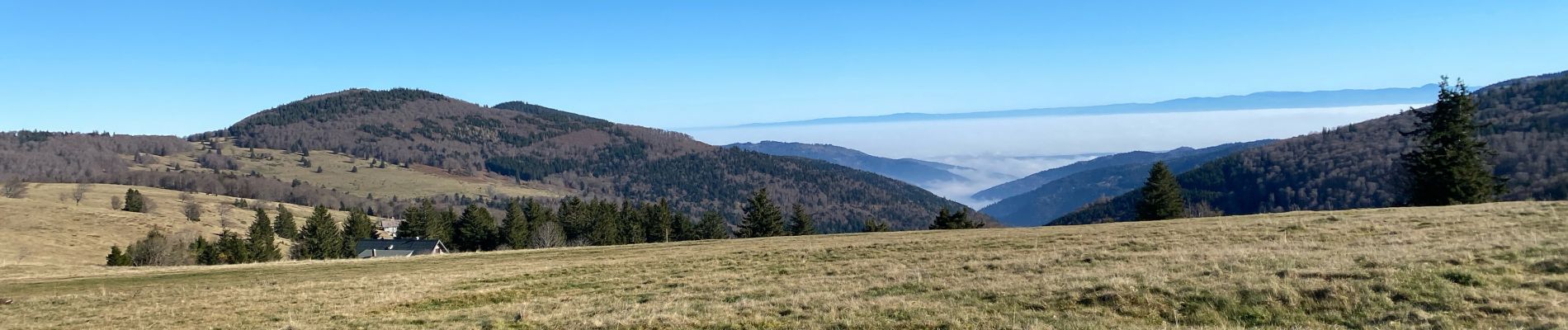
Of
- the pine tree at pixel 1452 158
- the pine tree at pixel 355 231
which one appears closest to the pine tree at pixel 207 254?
the pine tree at pixel 355 231

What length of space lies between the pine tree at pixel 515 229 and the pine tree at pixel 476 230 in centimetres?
261

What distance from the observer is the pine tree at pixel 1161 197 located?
207 feet

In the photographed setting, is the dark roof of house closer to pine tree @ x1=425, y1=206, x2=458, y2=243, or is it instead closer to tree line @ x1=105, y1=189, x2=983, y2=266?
tree line @ x1=105, y1=189, x2=983, y2=266

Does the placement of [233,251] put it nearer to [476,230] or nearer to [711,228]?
[476,230]

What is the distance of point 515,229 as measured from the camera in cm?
8519

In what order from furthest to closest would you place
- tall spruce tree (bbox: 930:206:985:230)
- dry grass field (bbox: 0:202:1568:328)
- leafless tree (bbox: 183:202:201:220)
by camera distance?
1. leafless tree (bbox: 183:202:201:220)
2. tall spruce tree (bbox: 930:206:985:230)
3. dry grass field (bbox: 0:202:1568:328)

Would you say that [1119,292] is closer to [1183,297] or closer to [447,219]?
[1183,297]

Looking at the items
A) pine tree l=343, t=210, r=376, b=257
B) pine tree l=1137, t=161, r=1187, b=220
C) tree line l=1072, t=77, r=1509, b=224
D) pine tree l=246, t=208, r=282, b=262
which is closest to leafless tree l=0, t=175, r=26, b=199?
pine tree l=343, t=210, r=376, b=257

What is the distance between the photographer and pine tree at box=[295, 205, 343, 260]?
82562mm

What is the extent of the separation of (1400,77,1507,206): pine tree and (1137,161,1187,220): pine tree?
17.2m

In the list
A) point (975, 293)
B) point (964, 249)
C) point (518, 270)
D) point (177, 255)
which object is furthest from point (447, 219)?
point (975, 293)

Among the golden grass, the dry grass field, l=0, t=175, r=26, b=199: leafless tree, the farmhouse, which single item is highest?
l=0, t=175, r=26, b=199: leafless tree

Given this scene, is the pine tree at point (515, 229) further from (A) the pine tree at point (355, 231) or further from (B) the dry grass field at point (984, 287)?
(B) the dry grass field at point (984, 287)

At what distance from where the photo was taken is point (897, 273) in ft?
64.0
